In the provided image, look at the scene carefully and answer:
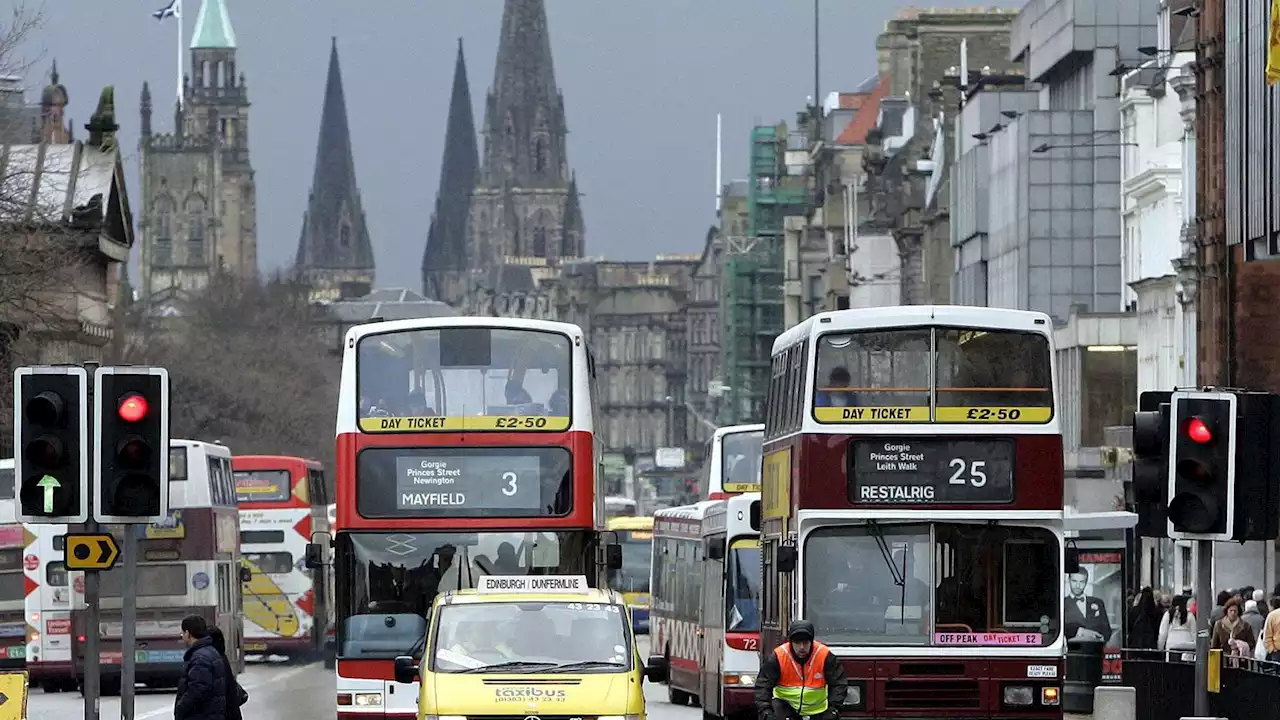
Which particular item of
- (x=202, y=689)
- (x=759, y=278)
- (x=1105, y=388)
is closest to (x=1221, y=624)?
(x=202, y=689)

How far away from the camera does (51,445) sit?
18141mm

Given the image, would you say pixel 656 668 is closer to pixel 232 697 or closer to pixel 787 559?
pixel 232 697

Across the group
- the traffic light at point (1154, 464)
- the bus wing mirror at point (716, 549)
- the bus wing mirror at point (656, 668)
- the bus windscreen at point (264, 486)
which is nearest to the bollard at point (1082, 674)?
the bus wing mirror at point (716, 549)

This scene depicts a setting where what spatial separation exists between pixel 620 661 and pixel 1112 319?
48185 millimetres

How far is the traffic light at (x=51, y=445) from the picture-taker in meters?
18.2

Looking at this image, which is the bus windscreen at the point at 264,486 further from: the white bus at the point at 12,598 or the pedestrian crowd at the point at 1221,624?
A: the pedestrian crowd at the point at 1221,624

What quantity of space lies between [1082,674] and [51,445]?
19.3m

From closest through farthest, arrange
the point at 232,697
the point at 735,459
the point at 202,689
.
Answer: the point at 202,689 → the point at 232,697 → the point at 735,459

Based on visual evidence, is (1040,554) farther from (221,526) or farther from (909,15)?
(909,15)

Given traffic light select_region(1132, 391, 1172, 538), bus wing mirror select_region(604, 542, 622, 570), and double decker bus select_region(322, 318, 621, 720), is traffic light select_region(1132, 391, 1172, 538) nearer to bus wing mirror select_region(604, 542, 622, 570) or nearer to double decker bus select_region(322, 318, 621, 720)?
double decker bus select_region(322, 318, 621, 720)

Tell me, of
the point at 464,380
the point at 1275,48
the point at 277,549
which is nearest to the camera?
the point at 464,380

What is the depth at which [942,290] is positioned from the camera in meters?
95.4

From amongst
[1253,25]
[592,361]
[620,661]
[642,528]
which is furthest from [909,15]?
[620,661]

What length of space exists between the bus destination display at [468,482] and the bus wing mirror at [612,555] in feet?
4.40
